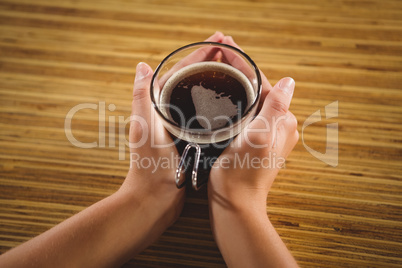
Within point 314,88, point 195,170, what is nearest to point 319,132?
point 314,88

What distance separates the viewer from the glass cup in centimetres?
55

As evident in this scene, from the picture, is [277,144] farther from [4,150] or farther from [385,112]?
[4,150]

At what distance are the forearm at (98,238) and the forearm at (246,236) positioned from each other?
130 millimetres

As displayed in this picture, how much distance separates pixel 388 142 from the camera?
2.35 ft

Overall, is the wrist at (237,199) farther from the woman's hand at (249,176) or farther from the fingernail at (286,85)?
the fingernail at (286,85)

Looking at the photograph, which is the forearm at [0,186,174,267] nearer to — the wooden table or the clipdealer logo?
the wooden table

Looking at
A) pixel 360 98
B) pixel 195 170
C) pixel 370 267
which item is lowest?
pixel 370 267

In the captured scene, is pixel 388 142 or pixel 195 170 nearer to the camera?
pixel 195 170

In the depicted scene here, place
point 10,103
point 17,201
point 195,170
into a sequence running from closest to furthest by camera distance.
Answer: point 195,170, point 17,201, point 10,103

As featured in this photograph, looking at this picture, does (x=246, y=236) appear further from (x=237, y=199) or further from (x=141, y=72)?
(x=141, y=72)

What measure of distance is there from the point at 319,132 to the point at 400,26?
0.44 m

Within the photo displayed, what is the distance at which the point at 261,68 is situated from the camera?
0.82 m

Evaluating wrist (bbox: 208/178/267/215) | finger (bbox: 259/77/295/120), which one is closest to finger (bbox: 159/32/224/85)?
finger (bbox: 259/77/295/120)

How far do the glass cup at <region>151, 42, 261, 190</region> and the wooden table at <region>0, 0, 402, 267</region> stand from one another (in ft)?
0.61
